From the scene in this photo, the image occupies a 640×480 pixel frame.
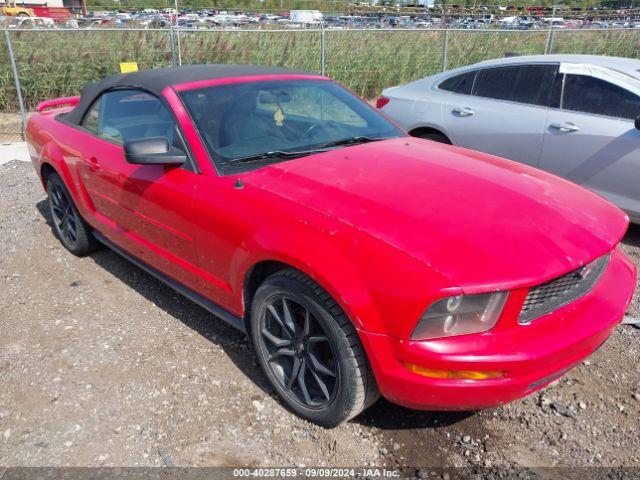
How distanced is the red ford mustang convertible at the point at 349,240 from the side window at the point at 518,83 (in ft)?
6.79

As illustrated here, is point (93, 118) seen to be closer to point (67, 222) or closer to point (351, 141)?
point (67, 222)

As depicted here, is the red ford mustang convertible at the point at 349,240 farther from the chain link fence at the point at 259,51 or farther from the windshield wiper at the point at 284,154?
the chain link fence at the point at 259,51

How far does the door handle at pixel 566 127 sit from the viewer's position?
4.76 m

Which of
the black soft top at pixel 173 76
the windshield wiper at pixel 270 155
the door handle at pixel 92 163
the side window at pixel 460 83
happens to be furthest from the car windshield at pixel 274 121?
the side window at pixel 460 83

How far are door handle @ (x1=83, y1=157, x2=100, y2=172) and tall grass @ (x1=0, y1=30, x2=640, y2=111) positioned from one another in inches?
268

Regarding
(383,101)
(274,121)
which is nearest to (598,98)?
(383,101)

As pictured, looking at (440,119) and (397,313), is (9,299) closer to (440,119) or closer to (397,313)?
(397,313)

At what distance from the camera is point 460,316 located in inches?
82.7

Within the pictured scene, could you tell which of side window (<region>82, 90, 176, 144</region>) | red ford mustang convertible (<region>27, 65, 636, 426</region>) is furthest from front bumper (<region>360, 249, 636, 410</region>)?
side window (<region>82, 90, 176, 144</region>)

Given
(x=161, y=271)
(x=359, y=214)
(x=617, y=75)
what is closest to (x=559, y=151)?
(x=617, y=75)

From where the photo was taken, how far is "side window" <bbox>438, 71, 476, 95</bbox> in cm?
570

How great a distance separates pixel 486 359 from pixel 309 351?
841mm

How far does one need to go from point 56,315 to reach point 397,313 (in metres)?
2.67

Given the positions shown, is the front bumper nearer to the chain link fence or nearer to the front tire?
the front tire
